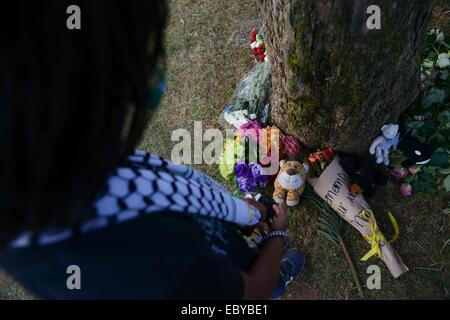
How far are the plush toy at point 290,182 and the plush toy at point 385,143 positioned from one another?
0.40 metres

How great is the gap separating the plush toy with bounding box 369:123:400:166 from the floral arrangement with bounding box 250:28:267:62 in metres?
0.93

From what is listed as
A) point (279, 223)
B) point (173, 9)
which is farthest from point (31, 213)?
point (173, 9)

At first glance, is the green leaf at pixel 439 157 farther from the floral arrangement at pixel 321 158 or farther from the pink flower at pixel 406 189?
the floral arrangement at pixel 321 158

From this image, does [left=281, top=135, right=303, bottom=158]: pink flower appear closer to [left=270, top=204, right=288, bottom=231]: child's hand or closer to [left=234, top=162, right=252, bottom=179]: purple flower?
[left=234, top=162, right=252, bottom=179]: purple flower

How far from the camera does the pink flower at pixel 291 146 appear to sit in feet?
7.98

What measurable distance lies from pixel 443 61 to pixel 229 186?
144 centimetres

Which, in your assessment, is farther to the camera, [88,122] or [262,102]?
[262,102]

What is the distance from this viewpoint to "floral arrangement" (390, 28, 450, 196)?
7.54 feet

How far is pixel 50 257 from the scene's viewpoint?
2.71 feet

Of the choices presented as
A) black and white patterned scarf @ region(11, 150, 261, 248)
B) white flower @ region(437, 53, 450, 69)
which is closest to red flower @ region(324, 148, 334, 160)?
white flower @ region(437, 53, 450, 69)

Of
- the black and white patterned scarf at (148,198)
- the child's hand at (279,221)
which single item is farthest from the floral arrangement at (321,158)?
the black and white patterned scarf at (148,198)

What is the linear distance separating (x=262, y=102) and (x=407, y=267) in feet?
4.18

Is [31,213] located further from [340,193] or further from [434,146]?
[434,146]

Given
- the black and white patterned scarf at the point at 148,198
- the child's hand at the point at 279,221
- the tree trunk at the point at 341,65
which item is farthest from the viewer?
the child's hand at the point at 279,221
